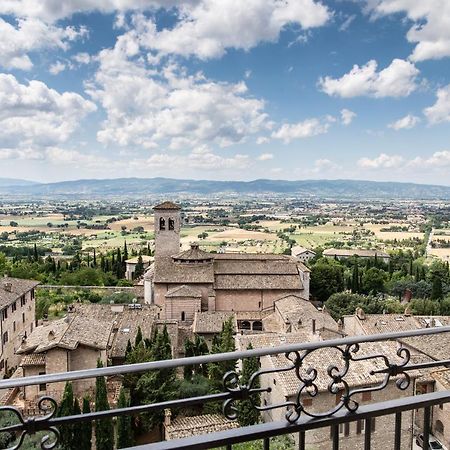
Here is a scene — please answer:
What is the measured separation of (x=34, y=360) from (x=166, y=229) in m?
18.2

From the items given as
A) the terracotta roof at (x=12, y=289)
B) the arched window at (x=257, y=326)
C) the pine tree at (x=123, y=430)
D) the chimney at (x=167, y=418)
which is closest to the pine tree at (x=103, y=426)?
the pine tree at (x=123, y=430)

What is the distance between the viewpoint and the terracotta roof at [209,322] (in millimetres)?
24141

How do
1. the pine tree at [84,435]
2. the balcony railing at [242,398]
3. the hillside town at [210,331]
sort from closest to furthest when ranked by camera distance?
the balcony railing at [242,398] → the pine tree at [84,435] → the hillside town at [210,331]

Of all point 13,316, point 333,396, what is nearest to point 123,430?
point 333,396

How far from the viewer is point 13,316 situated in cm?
2241

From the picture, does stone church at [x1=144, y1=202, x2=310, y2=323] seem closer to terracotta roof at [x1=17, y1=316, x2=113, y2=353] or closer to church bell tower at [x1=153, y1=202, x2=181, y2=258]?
church bell tower at [x1=153, y1=202, x2=181, y2=258]

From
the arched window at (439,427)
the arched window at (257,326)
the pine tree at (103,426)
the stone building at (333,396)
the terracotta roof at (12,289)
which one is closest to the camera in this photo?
the stone building at (333,396)

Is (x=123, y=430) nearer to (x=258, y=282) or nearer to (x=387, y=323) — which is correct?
(x=387, y=323)

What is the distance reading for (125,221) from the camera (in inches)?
5148

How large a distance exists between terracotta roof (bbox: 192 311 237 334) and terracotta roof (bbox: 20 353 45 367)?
938 centimetres

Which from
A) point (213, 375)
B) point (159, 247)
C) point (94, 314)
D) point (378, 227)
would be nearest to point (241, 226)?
point (378, 227)

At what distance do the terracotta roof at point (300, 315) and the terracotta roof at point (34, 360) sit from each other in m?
12.3

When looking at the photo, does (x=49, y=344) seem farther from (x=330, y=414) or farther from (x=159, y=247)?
(x=159, y=247)

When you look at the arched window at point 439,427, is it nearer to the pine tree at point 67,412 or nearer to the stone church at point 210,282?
the pine tree at point 67,412
